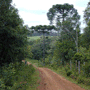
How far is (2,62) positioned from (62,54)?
1529cm

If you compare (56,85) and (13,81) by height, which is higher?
(13,81)

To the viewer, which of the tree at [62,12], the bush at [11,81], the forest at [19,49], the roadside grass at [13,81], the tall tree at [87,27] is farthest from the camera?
the tree at [62,12]

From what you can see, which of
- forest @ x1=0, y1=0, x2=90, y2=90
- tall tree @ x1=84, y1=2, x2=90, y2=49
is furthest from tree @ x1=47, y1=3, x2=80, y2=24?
tall tree @ x1=84, y1=2, x2=90, y2=49

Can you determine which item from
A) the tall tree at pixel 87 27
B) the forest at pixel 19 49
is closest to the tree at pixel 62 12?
the forest at pixel 19 49

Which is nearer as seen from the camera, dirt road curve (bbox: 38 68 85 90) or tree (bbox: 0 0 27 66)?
dirt road curve (bbox: 38 68 85 90)

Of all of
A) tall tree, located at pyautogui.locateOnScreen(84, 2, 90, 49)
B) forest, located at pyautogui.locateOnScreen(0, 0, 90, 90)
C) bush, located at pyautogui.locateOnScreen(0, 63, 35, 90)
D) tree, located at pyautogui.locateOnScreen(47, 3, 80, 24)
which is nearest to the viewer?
bush, located at pyautogui.locateOnScreen(0, 63, 35, 90)

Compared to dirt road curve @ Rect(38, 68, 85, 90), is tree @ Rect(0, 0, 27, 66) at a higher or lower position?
higher

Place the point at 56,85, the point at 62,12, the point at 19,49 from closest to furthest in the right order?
1. the point at 56,85
2. the point at 19,49
3. the point at 62,12

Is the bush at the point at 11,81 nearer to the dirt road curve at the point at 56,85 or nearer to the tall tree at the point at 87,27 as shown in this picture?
the dirt road curve at the point at 56,85

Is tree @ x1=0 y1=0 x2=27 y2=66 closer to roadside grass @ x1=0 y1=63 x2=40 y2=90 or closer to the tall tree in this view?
roadside grass @ x1=0 y1=63 x2=40 y2=90

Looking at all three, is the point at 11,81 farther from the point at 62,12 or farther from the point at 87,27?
the point at 62,12

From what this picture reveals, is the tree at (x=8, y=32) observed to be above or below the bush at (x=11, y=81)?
above

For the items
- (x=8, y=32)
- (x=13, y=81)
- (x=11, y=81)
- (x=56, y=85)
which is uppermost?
(x=8, y=32)

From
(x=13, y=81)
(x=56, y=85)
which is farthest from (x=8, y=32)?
(x=56, y=85)
